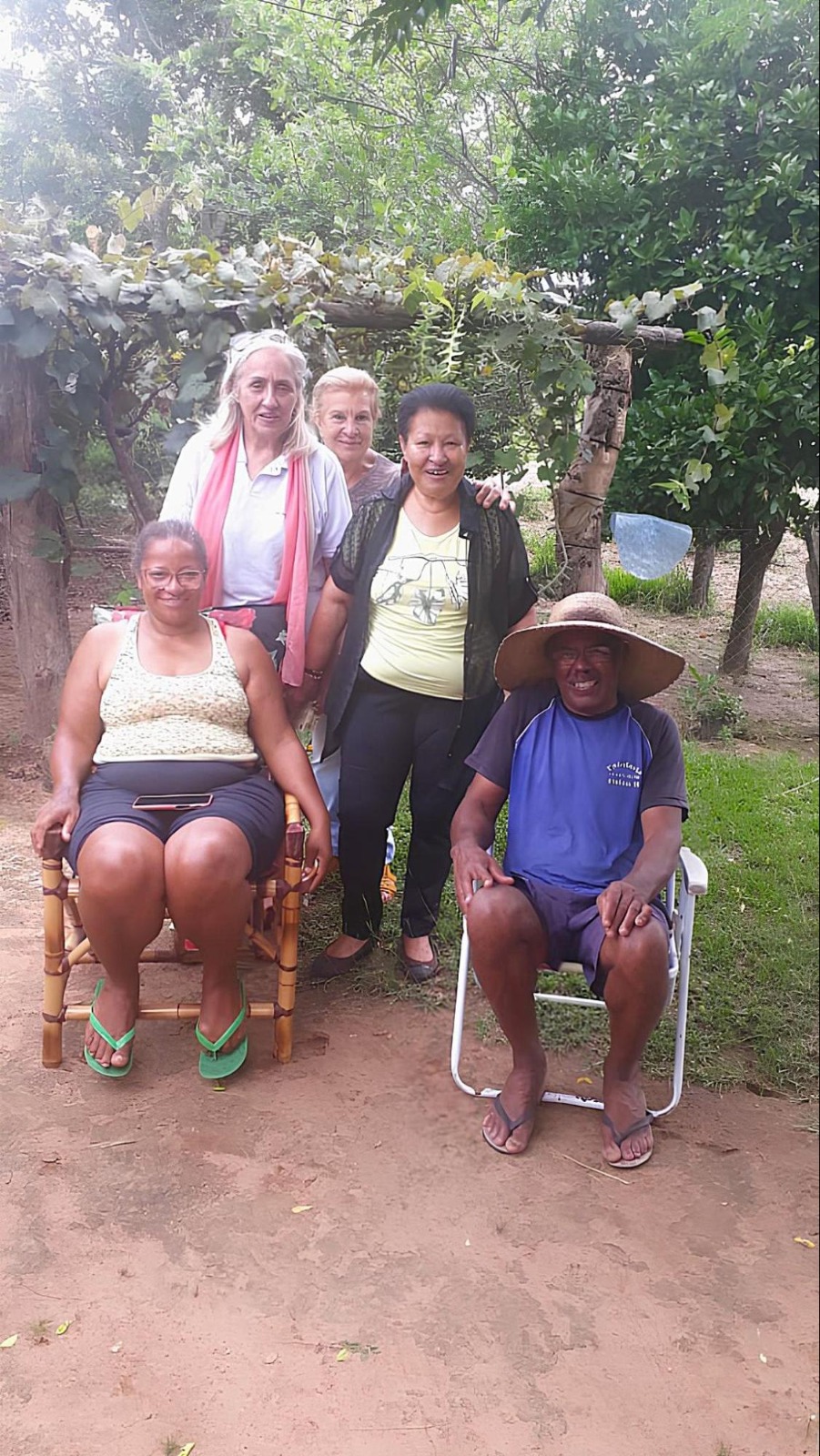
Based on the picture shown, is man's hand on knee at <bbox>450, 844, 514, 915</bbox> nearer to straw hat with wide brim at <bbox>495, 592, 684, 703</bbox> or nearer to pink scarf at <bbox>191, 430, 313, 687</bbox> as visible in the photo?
straw hat with wide brim at <bbox>495, 592, 684, 703</bbox>

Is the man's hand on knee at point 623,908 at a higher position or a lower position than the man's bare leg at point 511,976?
higher

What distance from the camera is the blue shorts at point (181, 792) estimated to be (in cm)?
203

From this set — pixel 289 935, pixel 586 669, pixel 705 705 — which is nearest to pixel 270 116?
pixel 586 669

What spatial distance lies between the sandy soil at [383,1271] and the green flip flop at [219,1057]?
0.11 ft

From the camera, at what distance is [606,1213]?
153 cm

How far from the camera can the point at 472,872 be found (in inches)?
76.5

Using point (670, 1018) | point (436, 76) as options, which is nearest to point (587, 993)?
point (670, 1018)

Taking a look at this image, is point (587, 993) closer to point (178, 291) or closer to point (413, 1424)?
point (413, 1424)

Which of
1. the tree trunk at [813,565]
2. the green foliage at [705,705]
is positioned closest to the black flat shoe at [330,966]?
the green foliage at [705,705]

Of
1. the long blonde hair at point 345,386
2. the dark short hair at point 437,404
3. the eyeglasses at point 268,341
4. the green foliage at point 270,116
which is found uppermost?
the green foliage at point 270,116

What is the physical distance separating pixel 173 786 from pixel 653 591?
1038 mm

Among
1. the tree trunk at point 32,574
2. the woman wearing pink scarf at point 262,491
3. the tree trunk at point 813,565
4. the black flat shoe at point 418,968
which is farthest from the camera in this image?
the tree trunk at point 32,574

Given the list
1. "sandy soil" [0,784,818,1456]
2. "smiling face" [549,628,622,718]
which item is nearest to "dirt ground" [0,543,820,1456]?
"sandy soil" [0,784,818,1456]

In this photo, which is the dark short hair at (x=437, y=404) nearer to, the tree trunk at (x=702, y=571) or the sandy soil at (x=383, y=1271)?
the tree trunk at (x=702, y=571)
